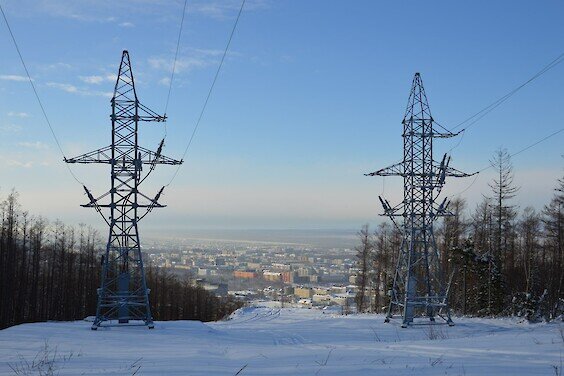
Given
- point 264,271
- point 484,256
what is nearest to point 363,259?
point 484,256

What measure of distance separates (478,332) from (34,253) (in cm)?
3282

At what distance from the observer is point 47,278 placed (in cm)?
4219

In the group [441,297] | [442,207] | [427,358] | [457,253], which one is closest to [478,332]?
[441,297]

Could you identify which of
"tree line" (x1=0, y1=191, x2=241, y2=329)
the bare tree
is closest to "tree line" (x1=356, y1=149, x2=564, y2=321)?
the bare tree

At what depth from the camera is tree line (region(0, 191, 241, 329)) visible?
118 ft

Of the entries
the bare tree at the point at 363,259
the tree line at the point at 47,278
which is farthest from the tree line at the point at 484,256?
the tree line at the point at 47,278

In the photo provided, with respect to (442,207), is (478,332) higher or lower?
lower

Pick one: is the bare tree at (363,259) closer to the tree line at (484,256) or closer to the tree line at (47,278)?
the tree line at (484,256)

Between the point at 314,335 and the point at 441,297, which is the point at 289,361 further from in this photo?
the point at 441,297

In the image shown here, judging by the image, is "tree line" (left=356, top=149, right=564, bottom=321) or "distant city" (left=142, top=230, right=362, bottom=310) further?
"distant city" (left=142, top=230, right=362, bottom=310)

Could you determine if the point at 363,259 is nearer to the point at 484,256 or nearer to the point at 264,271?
the point at 484,256

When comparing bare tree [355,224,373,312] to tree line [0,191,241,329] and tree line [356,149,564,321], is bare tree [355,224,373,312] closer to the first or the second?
tree line [356,149,564,321]

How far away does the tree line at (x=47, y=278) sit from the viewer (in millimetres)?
36031

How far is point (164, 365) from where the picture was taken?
320 inches
